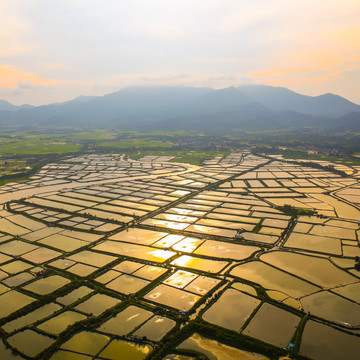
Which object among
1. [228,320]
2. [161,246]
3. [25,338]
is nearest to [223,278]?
[228,320]

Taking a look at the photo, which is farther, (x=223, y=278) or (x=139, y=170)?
(x=139, y=170)

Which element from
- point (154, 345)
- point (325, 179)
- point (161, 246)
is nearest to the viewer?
point (154, 345)

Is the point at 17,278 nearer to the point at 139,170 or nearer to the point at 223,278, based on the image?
the point at 223,278

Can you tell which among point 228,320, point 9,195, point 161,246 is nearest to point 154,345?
point 228,320

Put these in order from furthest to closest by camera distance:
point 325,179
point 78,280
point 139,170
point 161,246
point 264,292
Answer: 1. point 139,170
2. point 325,179
3. point 161,246
4. point 78,280
5. point 264,292

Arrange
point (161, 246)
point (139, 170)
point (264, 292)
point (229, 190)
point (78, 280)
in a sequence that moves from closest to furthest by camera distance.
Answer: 1. point (264, 292)
2. point (78, 280)
3. point (161, 246)
4. point (229, 190)
5. point (139, 170)

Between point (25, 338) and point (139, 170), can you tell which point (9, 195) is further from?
point (25, 338)
